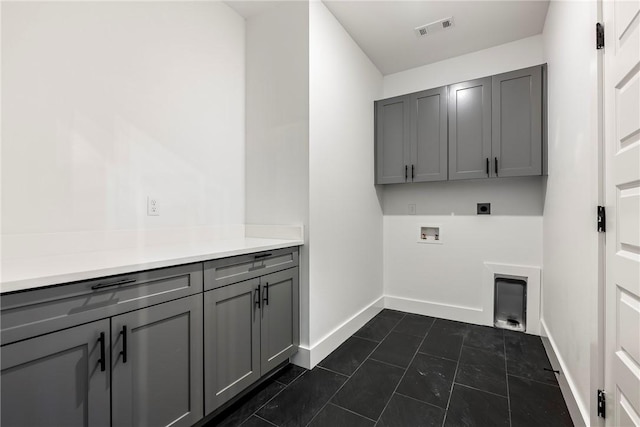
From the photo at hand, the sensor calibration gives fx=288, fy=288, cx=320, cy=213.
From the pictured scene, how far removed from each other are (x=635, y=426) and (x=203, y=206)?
7.81 feet

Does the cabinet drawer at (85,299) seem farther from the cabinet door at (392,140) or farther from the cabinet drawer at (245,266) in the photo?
the cabinet door at (392,140)

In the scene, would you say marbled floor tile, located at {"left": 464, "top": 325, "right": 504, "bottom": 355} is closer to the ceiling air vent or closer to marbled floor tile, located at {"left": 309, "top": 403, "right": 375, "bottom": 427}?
marbled floor tile, located at {"left": 309, "top": 403, "right": 375, "bottom": 427}

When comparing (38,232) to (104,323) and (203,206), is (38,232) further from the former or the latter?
(203,206)

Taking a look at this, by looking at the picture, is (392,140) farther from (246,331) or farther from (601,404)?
(601,404)

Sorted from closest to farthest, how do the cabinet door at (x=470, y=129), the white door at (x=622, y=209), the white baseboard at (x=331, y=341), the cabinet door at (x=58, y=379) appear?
the cabinet door at (x=58, y=379), the white door at (x=622, y=209), the white baseboard at (x=331, y=341), the cabinet door at (x=470, y=129)

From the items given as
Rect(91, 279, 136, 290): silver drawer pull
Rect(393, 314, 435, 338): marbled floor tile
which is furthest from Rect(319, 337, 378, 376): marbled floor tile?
Rect(91, 279, 136, 290): silver drawer pull

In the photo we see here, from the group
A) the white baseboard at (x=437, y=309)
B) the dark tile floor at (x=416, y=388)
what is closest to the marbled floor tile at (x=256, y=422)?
the dark tile floor at (x=416, y=388)

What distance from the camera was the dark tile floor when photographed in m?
1.56

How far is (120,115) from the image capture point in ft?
5.42

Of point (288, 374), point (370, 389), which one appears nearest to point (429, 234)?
point (370, 389)

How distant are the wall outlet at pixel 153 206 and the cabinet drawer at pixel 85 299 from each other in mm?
650

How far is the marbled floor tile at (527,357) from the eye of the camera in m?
1.96

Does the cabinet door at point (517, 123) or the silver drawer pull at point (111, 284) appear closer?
the silver drawer pull at point (111, 284)

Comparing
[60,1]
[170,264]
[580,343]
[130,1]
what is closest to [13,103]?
[60,1]
